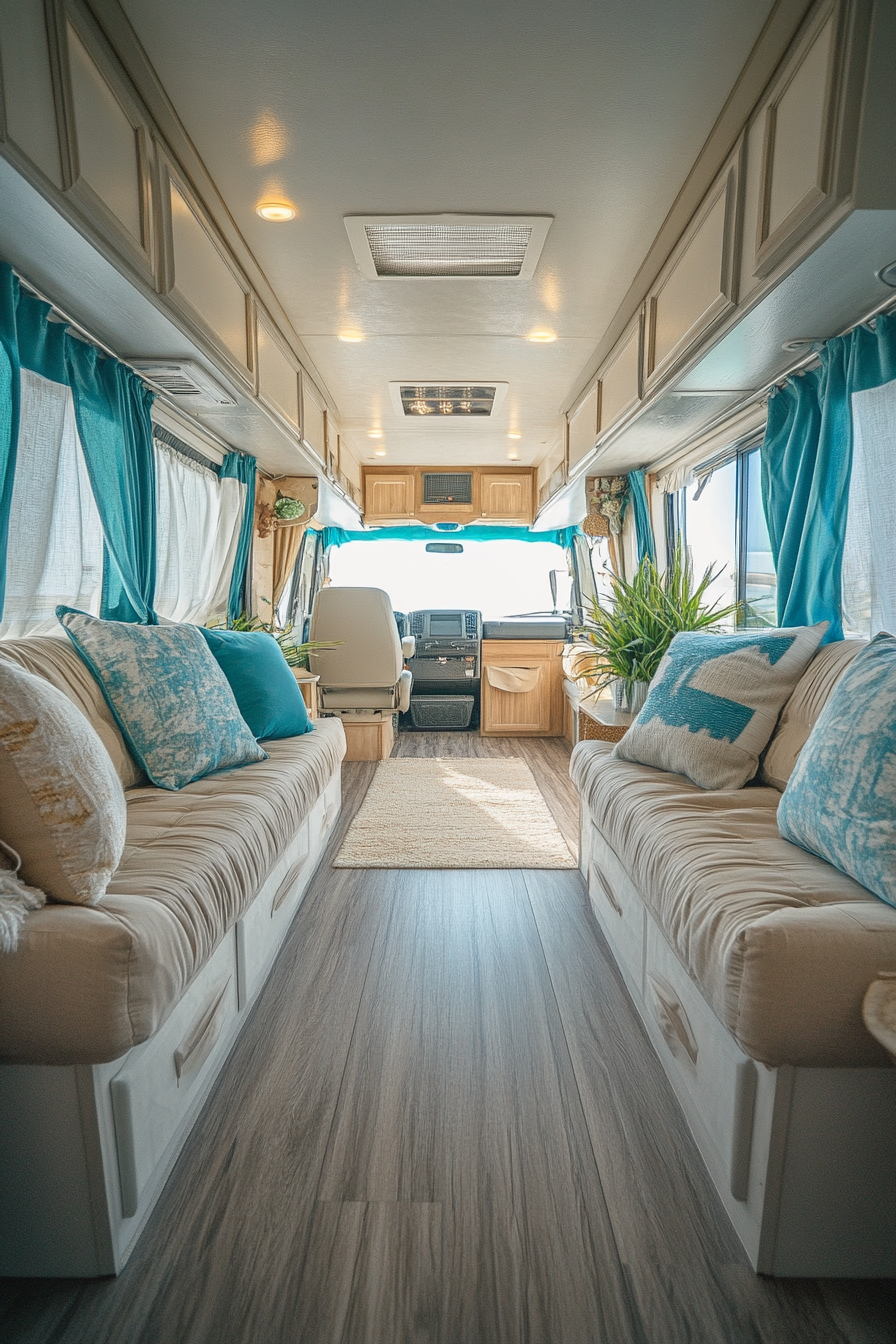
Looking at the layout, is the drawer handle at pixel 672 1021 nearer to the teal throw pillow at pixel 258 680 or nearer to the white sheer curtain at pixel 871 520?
the white sheer curtain at pixel 871 520

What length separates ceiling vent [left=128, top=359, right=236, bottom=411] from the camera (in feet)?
7.68

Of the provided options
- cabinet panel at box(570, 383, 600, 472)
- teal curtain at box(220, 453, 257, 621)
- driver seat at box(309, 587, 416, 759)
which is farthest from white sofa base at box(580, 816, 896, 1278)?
driver seat at box(309, 587, 416, 759)

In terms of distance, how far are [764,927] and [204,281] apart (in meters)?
2.32

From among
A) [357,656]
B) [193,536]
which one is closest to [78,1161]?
[193,536]

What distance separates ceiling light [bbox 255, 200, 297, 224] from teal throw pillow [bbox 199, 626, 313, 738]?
1.38 m

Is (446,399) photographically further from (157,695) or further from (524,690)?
(157,695)

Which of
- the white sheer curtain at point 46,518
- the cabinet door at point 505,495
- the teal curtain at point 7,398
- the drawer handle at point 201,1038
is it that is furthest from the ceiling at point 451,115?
the cabinet door at point 505,495

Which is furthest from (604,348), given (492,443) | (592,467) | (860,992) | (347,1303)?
(347,1303)

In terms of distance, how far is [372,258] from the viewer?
8.15 ft

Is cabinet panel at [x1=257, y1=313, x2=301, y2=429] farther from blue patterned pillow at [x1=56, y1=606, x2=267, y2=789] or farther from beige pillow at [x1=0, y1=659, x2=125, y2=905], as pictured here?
beige pillow at [x1=0, y1=659, x2=125, y2=905]

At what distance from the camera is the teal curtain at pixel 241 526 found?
Result: 146 inches

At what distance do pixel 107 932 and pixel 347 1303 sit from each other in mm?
660

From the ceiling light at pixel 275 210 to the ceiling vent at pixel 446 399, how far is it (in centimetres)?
186

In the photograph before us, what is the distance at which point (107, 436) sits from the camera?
2285mm
